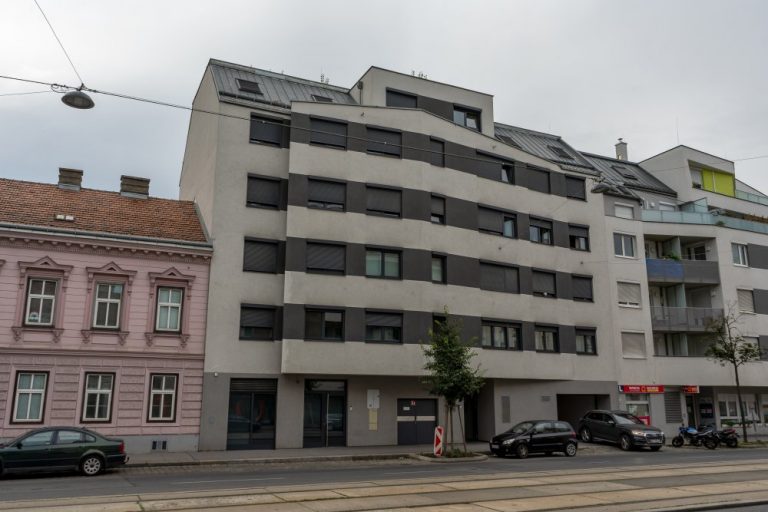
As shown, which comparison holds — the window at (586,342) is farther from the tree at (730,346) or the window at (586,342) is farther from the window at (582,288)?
the tree at (730,346)

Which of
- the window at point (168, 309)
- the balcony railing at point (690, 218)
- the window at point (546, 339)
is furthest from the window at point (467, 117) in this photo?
the window at point (168, 309)

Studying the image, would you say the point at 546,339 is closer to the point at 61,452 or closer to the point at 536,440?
the point at 536,440

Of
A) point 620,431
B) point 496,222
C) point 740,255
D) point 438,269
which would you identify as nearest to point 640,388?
point 620,431

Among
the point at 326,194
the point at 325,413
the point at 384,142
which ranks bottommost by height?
the point at 325,413

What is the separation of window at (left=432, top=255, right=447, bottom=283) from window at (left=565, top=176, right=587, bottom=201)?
10.6 m

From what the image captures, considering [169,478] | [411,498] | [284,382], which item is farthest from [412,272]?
[411,498]

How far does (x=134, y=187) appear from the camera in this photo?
28.6m

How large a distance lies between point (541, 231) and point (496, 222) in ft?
11.7

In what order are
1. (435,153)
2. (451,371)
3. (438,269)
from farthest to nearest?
(435,153), (438,269), (451,371)

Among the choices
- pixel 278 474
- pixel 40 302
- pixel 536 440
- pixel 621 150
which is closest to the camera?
pixel 278 474

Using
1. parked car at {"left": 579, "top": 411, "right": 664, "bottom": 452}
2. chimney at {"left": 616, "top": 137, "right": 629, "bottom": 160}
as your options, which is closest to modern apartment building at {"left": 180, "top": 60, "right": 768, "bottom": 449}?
parked car at {"left": 579, "top": 411, "right": 664, "bottom": 452}

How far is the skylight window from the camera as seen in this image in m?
29.8

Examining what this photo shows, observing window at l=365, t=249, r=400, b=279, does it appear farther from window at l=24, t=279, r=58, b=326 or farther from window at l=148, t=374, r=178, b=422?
window at l=24, t=279, r=58, b=326

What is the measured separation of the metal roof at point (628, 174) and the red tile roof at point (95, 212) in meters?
27.0
